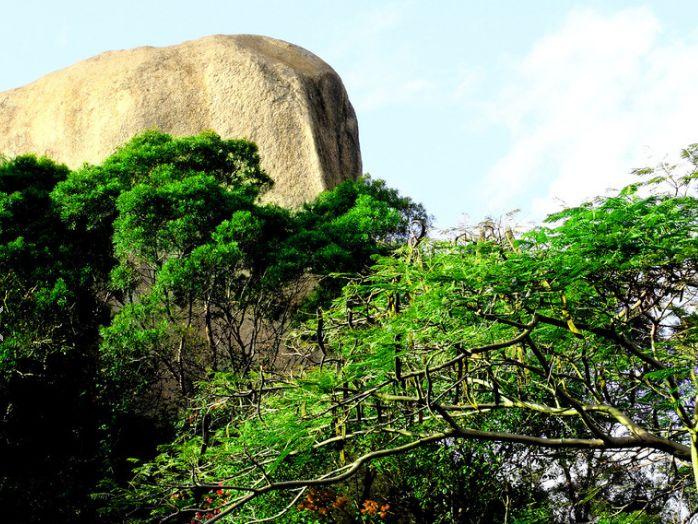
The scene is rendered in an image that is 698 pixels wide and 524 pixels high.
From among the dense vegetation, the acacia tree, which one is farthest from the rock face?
the acacia tree

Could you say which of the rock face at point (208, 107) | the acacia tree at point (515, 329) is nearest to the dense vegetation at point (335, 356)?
the acacia tree at point (515, 329)

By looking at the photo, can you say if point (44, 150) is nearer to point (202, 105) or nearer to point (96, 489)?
point (202, 105)

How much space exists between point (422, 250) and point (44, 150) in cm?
2490

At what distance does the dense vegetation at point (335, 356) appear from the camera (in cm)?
702

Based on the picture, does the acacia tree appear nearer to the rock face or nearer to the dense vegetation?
the dense vegetation

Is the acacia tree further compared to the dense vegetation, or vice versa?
the dense vegetation

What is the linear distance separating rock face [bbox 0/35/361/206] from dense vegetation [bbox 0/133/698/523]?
6.26m

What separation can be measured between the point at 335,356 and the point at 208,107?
2031 cm

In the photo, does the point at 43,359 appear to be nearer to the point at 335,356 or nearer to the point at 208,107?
the point at 335,356

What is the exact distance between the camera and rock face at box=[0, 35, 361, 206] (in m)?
27.5

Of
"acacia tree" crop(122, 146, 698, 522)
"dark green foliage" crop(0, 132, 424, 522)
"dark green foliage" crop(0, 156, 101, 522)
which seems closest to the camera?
"acacia tree" crop(122, 146, 698, 522)

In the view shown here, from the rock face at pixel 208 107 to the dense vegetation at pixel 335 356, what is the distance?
6257mm

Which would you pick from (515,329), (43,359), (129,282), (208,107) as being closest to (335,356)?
(515,329)

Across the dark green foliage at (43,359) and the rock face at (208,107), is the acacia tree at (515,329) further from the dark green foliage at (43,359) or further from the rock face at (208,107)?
the rock face at (208,107)
